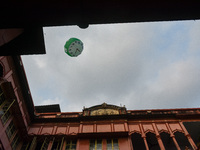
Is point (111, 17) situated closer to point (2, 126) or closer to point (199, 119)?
point (2, 126)

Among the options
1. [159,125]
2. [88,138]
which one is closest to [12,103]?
[88,138]

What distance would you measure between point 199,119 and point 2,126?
17.6 m

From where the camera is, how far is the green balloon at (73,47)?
→ 8016 millimetres

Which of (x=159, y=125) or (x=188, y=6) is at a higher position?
(x=159, y=125)

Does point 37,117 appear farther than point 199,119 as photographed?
Yes

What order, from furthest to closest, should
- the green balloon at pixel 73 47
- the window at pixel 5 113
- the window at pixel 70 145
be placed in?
the window at pixel 70 145 → the window at pixel 5 113 → the green balloon at pixel 73 47

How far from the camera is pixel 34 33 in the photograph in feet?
14.7

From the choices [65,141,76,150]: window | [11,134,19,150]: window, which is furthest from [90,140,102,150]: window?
[11,134,19,150]: window

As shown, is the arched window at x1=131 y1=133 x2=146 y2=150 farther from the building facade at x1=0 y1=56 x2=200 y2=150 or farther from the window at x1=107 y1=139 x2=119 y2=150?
the window at x1=107 y1=139 x2=119 y2=150

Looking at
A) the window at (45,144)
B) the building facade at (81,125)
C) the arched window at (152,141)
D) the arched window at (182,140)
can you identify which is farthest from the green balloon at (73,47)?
the arched window at (182,140)

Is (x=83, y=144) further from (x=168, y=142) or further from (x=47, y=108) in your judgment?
(x=47, y=108)

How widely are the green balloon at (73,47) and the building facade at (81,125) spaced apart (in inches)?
261

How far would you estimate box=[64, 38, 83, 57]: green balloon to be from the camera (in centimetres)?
802

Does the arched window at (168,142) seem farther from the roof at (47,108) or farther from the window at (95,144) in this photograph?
the roof at (47,108)
